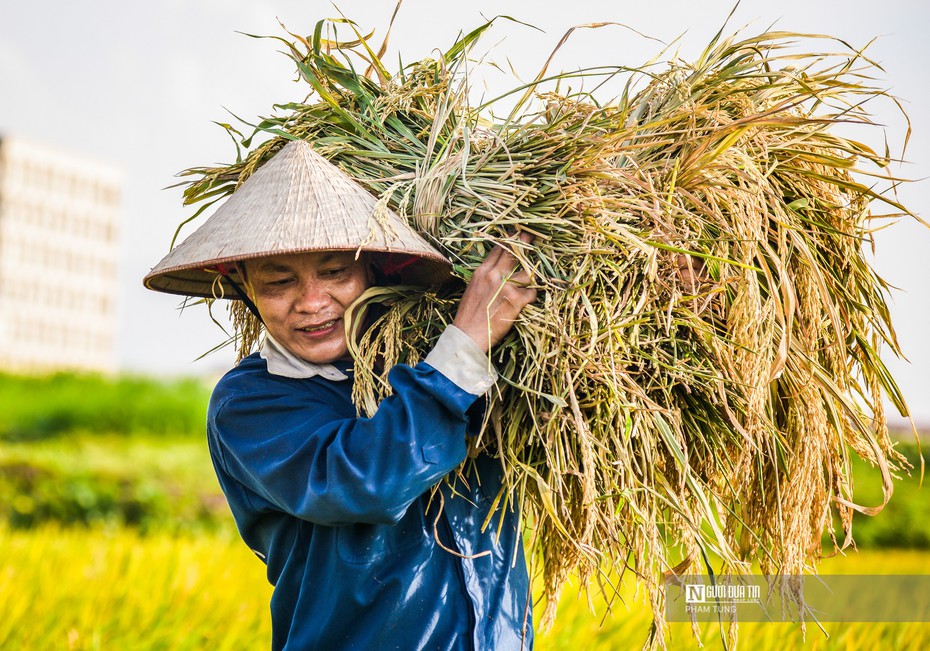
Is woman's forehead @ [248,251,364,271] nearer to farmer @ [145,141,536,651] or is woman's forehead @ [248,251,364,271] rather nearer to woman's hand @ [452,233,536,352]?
farmer @ [145,141,536,651]

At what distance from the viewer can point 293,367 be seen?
6.32ft

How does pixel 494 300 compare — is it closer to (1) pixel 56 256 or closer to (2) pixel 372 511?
(2) pixel 372 511

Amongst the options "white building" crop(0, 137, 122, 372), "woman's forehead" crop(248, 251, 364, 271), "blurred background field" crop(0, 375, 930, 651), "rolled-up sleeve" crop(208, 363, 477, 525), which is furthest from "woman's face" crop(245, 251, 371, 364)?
"white building" crop(0, 137, 122, 372)

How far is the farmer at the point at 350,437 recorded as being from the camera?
171 centimetres

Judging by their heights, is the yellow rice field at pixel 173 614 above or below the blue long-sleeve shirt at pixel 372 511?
below

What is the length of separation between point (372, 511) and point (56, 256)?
161ft

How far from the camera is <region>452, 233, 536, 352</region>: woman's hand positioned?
5.75 ft

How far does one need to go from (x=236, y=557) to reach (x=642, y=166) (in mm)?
4259

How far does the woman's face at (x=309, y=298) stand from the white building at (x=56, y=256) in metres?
Result: 43.7

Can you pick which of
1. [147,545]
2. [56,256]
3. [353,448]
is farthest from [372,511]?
[56,256]

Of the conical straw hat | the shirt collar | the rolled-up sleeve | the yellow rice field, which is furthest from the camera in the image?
the yellow rice field

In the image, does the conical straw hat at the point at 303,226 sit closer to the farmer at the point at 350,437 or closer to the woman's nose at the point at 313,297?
the farmer at the point at 350,437

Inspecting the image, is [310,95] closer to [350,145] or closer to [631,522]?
[350,145]

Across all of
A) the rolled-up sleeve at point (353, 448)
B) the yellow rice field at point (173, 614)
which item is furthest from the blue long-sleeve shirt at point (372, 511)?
the yellow rice field at point (173, 614)
